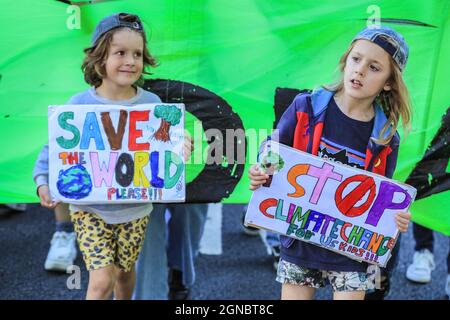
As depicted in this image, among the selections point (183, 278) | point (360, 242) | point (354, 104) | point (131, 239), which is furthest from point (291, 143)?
point (183, 278)

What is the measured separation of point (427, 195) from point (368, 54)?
90cm

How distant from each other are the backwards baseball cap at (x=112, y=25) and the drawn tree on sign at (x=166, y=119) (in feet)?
1.17

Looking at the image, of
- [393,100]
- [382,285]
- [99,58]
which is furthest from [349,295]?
[99,58]

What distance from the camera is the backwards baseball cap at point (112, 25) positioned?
9.89ft

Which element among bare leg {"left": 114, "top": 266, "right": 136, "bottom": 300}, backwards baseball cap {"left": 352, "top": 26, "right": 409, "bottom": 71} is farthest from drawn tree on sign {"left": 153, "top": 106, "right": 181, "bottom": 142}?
backwards baseball cap {"left": 352, "top": 26, "right": 409, "bottom": 71}

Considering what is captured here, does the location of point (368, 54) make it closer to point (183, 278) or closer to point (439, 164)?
point (439, 164)

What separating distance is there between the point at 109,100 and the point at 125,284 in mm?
914

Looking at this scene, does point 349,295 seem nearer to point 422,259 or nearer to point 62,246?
point 422,259

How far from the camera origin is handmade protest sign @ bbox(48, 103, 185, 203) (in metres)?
3.00

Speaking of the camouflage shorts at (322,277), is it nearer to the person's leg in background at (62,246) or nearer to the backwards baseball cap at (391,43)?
the backwards baseball cap at (391,43)

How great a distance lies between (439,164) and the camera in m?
3.38

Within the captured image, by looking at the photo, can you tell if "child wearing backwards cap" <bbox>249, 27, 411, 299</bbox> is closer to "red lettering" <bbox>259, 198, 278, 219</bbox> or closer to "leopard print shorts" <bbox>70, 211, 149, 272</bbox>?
"red lettering" <bbox>259, 198, 278, 219</bbox>
